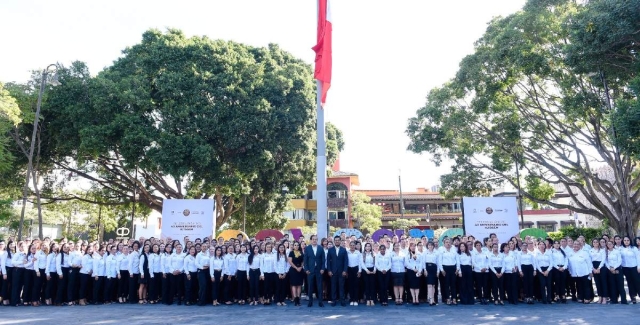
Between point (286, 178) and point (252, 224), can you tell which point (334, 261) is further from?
point (252, 224)

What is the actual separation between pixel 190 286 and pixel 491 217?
909cm

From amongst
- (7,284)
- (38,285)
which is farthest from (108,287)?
(7,284)

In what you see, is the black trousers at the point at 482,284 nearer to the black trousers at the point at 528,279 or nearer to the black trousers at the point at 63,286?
the black trousers at the point at 528,279

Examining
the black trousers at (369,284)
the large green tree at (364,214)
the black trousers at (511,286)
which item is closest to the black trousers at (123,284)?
the black trousers at (369,284)

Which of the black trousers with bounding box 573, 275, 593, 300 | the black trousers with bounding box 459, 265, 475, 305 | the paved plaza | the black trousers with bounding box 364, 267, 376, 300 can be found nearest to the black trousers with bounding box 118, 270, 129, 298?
the paved plaza

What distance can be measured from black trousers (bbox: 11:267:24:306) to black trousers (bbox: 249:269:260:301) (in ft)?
18.2

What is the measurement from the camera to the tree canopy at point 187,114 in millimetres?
18328

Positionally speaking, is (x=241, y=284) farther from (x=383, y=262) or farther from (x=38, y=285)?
(x=38, y=285)

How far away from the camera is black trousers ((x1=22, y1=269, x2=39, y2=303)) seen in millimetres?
10820

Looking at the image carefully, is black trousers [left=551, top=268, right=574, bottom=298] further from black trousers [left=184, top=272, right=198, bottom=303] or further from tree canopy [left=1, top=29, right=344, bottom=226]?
tree canopy [left=1, top=29, right=344, bottom=226]

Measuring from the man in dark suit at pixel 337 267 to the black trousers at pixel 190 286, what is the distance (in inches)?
131

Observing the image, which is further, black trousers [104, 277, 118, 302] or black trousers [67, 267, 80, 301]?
black trousers [104, 277, 118, 302]

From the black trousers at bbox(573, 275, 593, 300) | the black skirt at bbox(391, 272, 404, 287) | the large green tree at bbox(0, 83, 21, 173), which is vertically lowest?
the black trousers at bbox(573, 275, 593, 300)

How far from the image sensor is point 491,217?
13.8 meters
